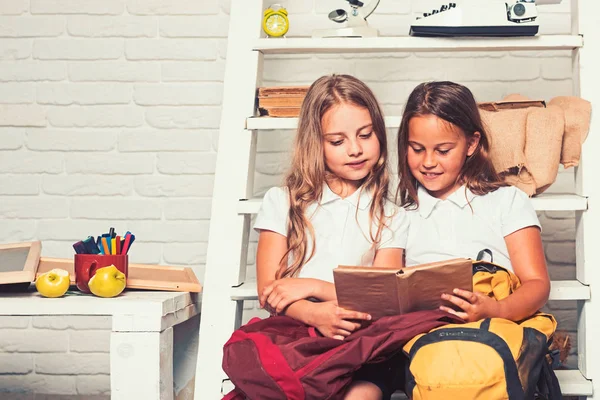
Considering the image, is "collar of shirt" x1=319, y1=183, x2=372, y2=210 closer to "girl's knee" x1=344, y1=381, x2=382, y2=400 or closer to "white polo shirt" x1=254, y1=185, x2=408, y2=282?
"white polo shirt" x1=254, y1=185, x2=408, y2=282

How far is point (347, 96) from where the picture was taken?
1914 mm

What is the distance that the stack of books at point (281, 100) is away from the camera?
201 cm

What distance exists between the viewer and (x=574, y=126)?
191 centimetres

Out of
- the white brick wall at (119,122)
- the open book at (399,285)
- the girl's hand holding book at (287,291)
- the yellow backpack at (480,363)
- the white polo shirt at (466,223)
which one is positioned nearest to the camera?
the yellow backpack at (480,363)

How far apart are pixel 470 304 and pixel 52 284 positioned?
3.14ft

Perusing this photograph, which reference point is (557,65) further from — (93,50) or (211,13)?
(93,50)

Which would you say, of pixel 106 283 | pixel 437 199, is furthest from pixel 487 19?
pixel 106 283

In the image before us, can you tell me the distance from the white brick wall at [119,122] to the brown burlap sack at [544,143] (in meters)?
0.78

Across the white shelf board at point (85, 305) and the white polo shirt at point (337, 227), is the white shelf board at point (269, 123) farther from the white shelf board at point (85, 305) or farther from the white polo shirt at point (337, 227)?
the white shelf board at point (85, 305)

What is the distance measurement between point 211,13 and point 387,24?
594 millimetres

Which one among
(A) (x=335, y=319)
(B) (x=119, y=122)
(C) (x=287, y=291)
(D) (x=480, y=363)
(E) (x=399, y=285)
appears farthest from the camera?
(B) (x=119, y=122)

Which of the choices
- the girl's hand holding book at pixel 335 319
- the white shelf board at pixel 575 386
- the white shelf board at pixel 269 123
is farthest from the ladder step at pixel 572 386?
the white shelf board at pixel 269 123

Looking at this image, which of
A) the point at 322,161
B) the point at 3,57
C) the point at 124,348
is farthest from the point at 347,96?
the point at 3,57

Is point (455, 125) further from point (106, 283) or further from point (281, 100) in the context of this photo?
point (106, 283)
